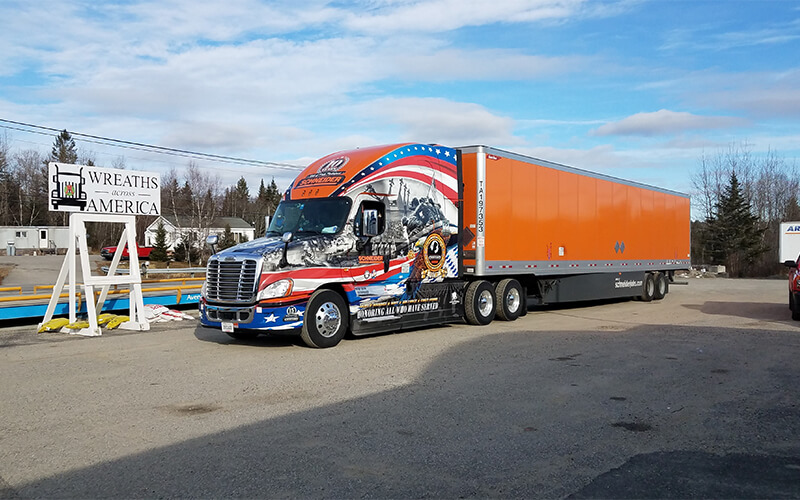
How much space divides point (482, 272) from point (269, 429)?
8885 millimetres

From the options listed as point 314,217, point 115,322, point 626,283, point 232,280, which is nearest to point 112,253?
point 115,322

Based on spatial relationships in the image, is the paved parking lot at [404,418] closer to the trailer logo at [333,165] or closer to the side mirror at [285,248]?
the side mirror at [285,248]

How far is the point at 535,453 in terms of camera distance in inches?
223

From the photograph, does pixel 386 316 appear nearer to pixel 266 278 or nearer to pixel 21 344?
pixel 266 278

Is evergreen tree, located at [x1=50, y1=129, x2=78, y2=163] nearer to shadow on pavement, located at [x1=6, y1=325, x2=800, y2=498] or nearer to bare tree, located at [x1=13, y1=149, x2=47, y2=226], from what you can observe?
bare tree, located at [x1=13, y1=149, x2=47, y2=226]

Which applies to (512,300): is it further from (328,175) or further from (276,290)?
(276,290)

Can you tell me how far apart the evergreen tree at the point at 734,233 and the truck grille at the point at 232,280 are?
4918 centimetres

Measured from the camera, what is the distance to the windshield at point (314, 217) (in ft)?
39.7

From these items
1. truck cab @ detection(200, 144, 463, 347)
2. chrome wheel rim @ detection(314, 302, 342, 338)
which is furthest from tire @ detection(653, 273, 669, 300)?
chrome wheel rim @ detection(314, 302, 342, 338)

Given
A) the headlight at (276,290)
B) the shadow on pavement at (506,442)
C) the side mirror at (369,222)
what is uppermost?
the side mirror at (369,222)

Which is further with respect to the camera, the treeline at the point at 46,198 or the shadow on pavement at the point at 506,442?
the treeline at the point at 46,198

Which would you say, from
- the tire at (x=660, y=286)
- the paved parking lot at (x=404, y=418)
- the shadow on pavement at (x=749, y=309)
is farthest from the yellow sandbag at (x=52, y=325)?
the tire at (x=660, y=286)

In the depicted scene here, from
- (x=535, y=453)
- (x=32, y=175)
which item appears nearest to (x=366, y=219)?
(x=535, y=453)

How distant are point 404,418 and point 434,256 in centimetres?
734
